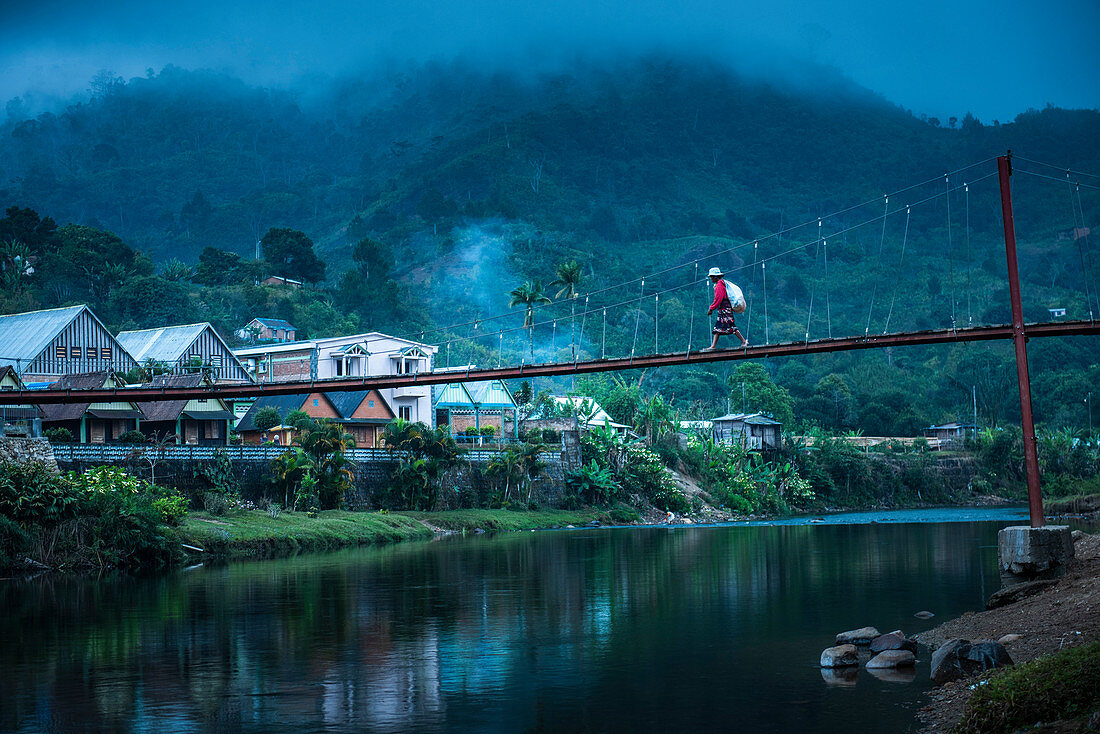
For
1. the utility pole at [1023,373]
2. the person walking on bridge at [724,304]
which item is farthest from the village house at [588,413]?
the utility pole at [1023,373]

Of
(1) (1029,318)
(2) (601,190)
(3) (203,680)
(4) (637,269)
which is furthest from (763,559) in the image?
(2) (601,190)

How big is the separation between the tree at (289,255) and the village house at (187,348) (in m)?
48.6

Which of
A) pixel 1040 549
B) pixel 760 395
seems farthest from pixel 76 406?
pixel 760 395

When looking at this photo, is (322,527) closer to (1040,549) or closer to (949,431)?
(1040,549)

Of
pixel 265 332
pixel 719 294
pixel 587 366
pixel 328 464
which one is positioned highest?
pixel 265 332

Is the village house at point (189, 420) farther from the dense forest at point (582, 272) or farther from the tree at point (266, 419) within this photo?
the dense forest at point (582, 272)

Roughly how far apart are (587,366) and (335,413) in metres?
30.5

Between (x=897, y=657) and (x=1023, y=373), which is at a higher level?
(x=1023, y=373)

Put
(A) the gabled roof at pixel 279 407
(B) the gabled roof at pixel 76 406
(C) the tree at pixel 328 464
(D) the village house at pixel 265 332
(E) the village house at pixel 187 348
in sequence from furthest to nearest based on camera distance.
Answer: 1. (D) the village house at pixel 265 332
2. (E) the village house at pixel 187 348
3. (A) the gabled roof at pixel 279 407
4. (C) the tree at pixel 328 464
5. (B) the gabled roof at pixel 76 406

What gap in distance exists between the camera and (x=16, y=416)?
35625 mm

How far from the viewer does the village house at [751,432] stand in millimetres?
67938

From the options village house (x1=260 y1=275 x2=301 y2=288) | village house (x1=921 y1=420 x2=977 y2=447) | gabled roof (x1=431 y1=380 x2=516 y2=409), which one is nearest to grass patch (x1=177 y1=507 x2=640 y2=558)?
gabled roof (x1=431 y1=380 x2=516 y2=409)

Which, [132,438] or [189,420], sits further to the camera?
[189,420]

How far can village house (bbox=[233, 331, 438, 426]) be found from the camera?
56.8m
